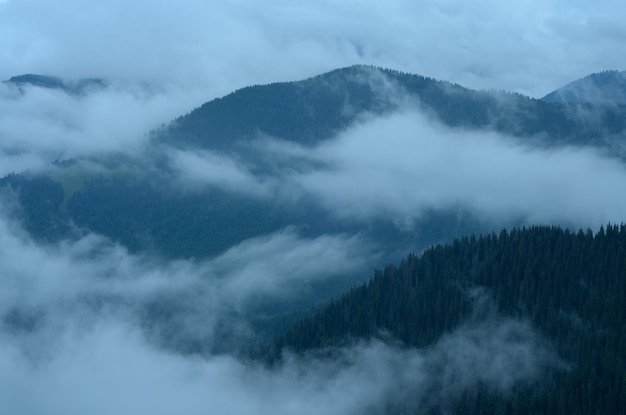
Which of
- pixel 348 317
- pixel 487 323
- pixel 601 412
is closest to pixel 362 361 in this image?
pixel 348 317

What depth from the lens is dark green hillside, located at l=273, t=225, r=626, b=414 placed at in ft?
495

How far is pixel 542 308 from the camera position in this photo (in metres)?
175

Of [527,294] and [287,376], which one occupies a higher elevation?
[527,294]

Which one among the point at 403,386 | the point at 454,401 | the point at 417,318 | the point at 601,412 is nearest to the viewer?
the point at 601,412

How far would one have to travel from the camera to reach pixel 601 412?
141750mm

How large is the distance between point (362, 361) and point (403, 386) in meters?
13.6

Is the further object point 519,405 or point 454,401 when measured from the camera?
point 454,401

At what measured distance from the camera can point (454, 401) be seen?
16075 centimetres

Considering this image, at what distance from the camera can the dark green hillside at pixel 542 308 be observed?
5935 inches

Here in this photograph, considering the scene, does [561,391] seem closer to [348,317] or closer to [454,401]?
[454,401]

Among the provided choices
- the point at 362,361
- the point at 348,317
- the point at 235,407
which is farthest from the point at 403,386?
the point at 235,407

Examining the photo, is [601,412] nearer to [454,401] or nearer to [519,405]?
[519,405]

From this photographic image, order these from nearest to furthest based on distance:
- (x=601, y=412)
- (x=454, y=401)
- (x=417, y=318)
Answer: (x=601, y=412), (x=454, y=401), (x=417, y=318)

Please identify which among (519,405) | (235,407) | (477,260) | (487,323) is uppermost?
(477,260)
